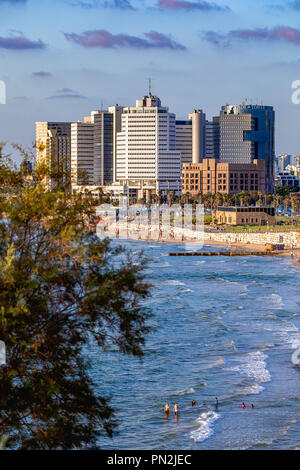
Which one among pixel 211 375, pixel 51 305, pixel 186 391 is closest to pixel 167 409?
pixel 186 391

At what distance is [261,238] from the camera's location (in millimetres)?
141500

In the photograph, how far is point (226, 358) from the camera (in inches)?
1989

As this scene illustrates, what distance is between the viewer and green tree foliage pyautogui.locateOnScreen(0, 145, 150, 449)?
16797 mm

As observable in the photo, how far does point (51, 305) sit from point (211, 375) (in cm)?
2955

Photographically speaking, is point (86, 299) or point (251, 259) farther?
point (251, 259)

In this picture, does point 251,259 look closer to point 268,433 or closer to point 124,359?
point 124,359

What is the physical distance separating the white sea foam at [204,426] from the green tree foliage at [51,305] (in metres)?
18.1

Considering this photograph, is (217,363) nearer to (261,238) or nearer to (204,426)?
(204,426)

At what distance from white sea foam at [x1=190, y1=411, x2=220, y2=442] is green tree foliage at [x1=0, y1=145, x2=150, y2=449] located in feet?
59.3

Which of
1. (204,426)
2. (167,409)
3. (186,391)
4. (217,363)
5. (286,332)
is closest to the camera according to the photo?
(204,426)

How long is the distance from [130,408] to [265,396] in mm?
7128

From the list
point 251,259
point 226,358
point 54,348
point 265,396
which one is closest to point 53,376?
point 54,348

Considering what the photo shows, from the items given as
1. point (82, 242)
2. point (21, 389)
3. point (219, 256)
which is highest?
point (82, 242)
